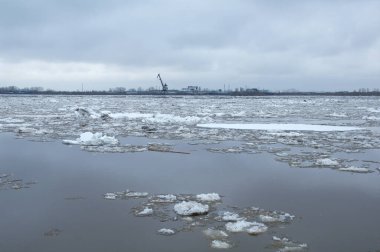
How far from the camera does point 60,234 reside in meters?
5.67

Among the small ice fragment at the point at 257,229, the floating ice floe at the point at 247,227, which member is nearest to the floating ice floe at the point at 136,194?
the floating ice floe at the point at 247,227

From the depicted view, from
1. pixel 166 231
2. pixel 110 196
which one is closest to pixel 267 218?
A: pixel 166 231

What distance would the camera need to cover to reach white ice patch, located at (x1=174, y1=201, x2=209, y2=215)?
6.60 metres

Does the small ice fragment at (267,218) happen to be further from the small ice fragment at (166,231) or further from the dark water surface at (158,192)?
the small ice fragment at (166,231)

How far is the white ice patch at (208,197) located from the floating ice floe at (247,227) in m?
1.26

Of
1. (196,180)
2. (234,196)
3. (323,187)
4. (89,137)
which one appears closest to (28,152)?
(89,137)

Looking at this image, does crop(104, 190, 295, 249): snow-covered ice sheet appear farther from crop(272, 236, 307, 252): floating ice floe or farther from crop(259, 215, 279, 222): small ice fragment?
crop(272, 236, 307, 252): floating ice floe

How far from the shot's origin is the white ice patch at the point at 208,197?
7336 mm

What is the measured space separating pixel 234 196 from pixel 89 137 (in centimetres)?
796

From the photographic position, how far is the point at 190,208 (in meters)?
6.71

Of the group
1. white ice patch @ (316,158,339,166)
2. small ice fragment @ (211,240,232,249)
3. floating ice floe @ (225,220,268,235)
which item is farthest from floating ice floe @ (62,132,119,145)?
small ice fragment @ (211,240,232,249)

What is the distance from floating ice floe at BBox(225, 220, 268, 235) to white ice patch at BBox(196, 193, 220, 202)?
126 cm

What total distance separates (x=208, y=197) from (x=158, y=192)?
0.96 m

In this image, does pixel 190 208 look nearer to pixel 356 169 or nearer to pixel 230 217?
pixel 230 217
